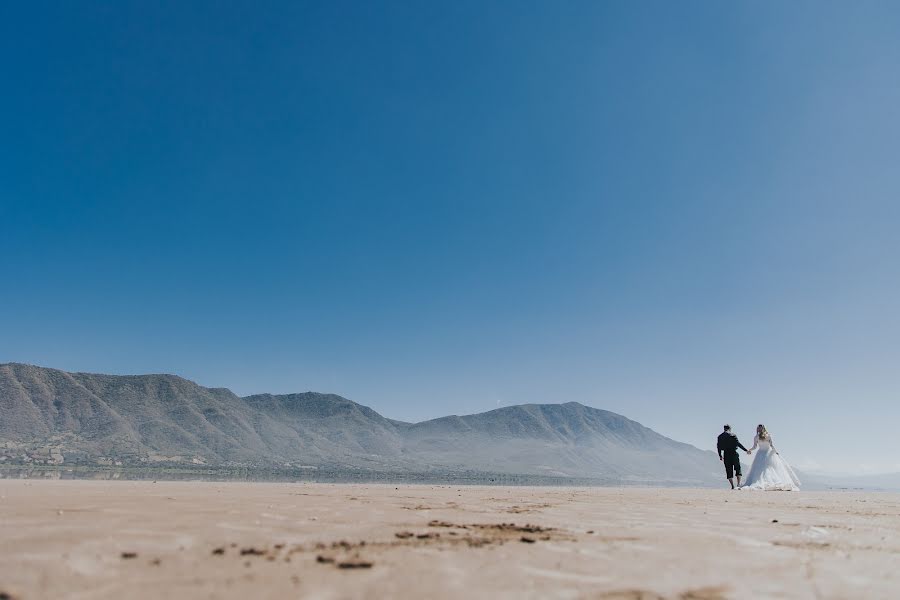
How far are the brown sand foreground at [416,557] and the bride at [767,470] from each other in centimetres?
1250

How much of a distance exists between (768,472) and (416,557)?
1788 cm

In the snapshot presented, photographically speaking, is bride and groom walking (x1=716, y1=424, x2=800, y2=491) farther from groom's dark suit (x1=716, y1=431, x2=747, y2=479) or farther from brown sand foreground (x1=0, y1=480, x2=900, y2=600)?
brown sand foreground (x1=0, y1=480, x2=900, y2=600)

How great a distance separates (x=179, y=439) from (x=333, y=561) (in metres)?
133

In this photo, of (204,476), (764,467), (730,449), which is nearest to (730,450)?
(730,449)

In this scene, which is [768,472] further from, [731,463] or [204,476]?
[204,476]

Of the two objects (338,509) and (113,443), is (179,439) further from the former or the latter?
(338,509)

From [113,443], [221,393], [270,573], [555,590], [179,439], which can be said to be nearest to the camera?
[555,590]

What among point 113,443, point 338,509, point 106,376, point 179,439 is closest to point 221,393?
point 106,376

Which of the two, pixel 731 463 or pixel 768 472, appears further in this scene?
pixel 731 463

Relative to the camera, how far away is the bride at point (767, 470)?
16.5m

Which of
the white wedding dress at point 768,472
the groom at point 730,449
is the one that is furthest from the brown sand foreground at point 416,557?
the groom at point 730,449

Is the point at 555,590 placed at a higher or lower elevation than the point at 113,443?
higher

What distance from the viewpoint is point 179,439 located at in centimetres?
11650

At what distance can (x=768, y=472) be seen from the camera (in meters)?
16.9
